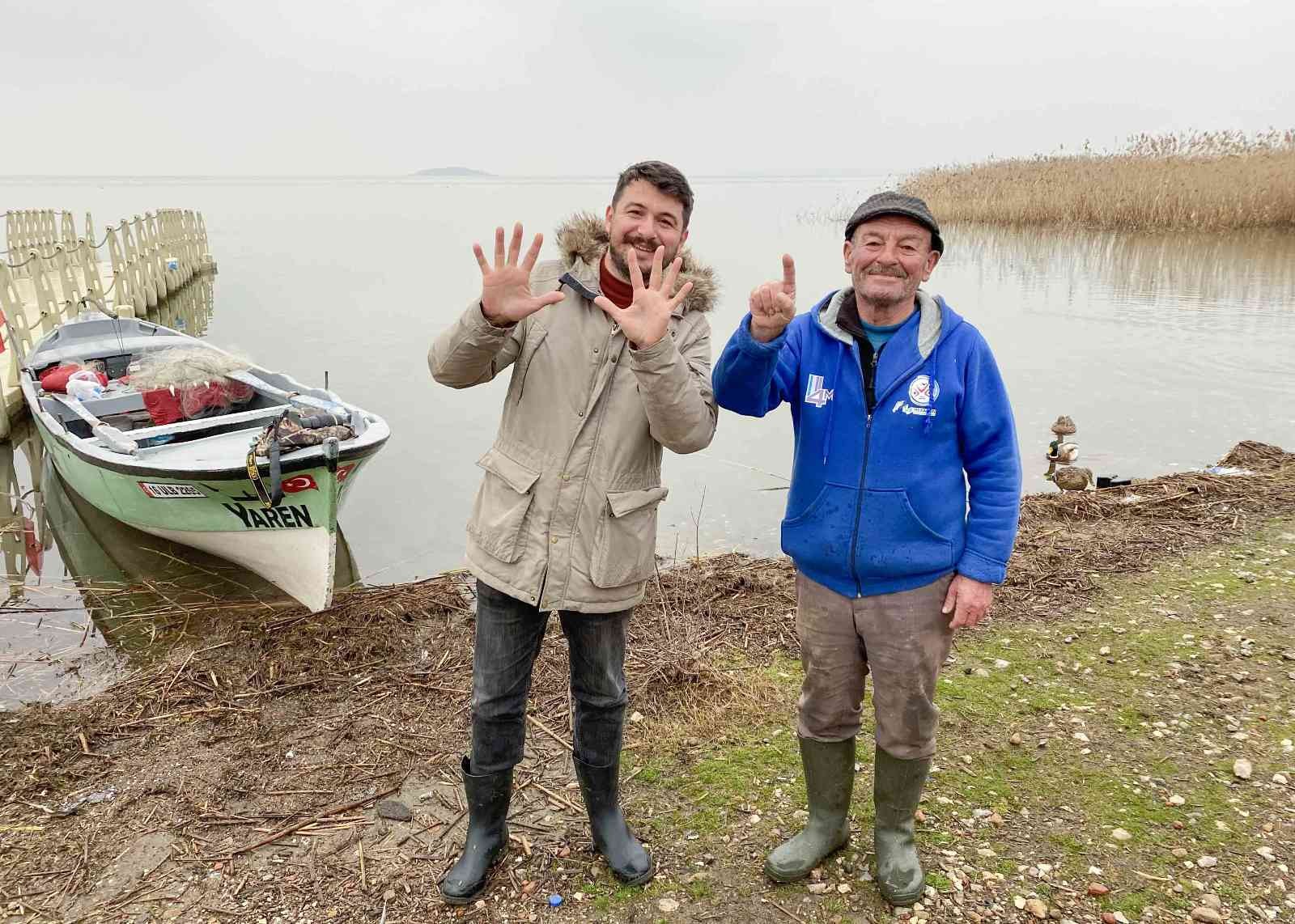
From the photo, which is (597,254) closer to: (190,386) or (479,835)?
(479,835)

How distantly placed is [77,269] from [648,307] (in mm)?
21754

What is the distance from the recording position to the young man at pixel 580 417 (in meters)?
2.34

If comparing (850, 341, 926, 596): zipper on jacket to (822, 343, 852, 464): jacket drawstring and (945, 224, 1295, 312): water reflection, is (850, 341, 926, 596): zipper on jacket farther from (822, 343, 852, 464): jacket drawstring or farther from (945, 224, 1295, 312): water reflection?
(945, 224, 1295, 312): water reflection

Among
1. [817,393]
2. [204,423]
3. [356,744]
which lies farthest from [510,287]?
[204,423]

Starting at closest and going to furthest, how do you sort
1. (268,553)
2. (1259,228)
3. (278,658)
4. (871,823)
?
(871,823), (278,658), (268,553), (1259,228)

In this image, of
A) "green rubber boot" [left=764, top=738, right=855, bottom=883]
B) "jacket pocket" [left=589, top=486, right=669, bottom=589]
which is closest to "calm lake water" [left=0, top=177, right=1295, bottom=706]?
"jacket pocket" [left=589, top=486, right=669, bottom=589]

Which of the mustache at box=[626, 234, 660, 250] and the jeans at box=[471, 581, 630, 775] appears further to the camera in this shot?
the jeans at box=[471, 581, 630, 775]

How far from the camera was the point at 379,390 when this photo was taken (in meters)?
12.8

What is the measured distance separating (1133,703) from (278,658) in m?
4.17

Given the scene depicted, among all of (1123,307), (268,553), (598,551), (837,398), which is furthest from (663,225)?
(1123,307)

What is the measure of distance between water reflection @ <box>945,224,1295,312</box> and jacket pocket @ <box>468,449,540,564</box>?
1721 centimetres

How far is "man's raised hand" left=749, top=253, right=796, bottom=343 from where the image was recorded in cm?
235

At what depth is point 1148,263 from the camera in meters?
20.2

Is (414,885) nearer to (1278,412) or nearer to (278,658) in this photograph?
(278,658)
